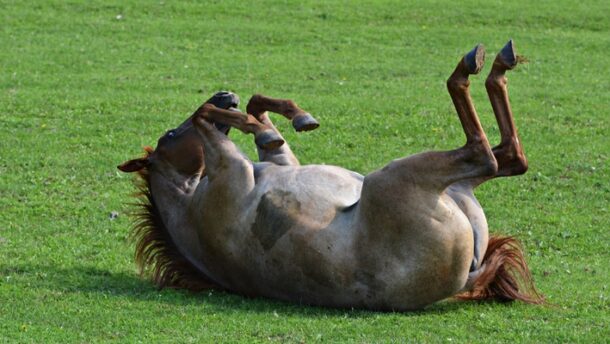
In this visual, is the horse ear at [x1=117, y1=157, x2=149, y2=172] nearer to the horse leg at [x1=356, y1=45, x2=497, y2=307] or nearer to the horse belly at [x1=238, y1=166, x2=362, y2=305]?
the horse belly at [x1=238, y1=166, x2=362, y2=305]

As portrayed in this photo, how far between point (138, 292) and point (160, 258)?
44 cm

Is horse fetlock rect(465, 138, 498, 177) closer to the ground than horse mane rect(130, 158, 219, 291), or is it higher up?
higher up

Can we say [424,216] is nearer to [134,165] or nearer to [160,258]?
[160,258]

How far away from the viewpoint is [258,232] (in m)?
8.02

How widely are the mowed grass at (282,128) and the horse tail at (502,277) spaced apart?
0.34ft

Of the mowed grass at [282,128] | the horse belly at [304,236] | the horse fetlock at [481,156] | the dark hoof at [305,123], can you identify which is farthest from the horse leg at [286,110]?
the horse fetlock at [481,156]

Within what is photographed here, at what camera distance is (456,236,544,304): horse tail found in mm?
8000

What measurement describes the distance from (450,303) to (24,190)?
195 inches

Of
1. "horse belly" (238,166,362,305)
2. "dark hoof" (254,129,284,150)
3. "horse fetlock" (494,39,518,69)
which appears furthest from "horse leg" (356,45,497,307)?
"dark hoof" (254,129,284,150)

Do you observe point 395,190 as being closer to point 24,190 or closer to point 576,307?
point 576,307

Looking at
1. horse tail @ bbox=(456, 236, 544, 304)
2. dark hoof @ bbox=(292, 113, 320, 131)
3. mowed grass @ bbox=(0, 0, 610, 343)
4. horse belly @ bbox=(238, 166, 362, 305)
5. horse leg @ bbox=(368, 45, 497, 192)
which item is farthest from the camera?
dark hoof @ bbox=(292, 113, 320, 131)

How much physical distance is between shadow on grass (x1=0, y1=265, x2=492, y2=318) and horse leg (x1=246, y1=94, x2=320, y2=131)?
141 centimetres

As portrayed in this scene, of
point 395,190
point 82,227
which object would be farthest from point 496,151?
point 82,227

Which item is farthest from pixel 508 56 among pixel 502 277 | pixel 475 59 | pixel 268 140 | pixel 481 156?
pixel 268 140
